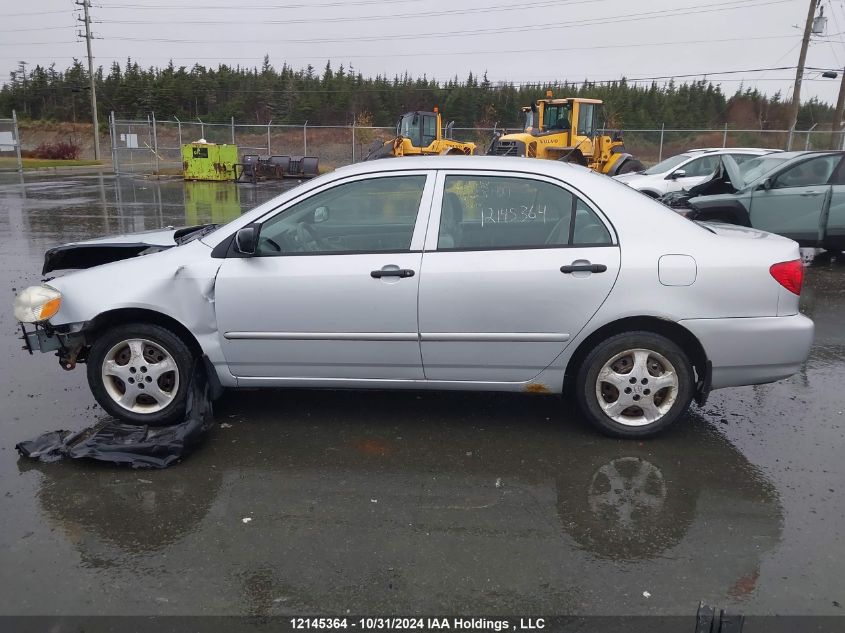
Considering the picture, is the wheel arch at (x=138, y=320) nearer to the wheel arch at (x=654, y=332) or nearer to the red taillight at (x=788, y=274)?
the wheel arch at (x=654, y=332)

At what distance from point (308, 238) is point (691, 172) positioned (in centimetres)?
1279

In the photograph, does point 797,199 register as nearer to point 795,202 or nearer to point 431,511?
point 795,202

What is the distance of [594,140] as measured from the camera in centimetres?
2212

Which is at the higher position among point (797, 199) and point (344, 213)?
point (344, 213)

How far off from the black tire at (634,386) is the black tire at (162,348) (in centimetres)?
242

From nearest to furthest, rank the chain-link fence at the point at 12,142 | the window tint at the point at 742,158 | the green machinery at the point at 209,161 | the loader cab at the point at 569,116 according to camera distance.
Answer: the window tint at the point at 742,158 → the loader cab at the point at 569,116 → the green machinery at the point at 209,161 → the chain-link fence at the point at 12,142

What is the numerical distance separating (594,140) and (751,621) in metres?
21.0

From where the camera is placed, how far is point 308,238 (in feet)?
14.8

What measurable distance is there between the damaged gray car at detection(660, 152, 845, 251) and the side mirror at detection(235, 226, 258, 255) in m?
7.26

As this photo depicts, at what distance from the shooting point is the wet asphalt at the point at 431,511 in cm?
289

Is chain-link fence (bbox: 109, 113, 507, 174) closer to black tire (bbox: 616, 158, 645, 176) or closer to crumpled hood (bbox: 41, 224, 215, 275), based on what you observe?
black tire (bbox: 616, 158, 645, 176)

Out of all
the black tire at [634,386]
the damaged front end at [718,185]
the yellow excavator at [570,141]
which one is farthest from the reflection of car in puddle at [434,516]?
the yellow excavator at [570,141]

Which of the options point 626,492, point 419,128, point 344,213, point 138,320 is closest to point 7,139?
point 419,128

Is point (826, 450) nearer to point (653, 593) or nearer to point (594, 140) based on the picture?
point (653, 593)
